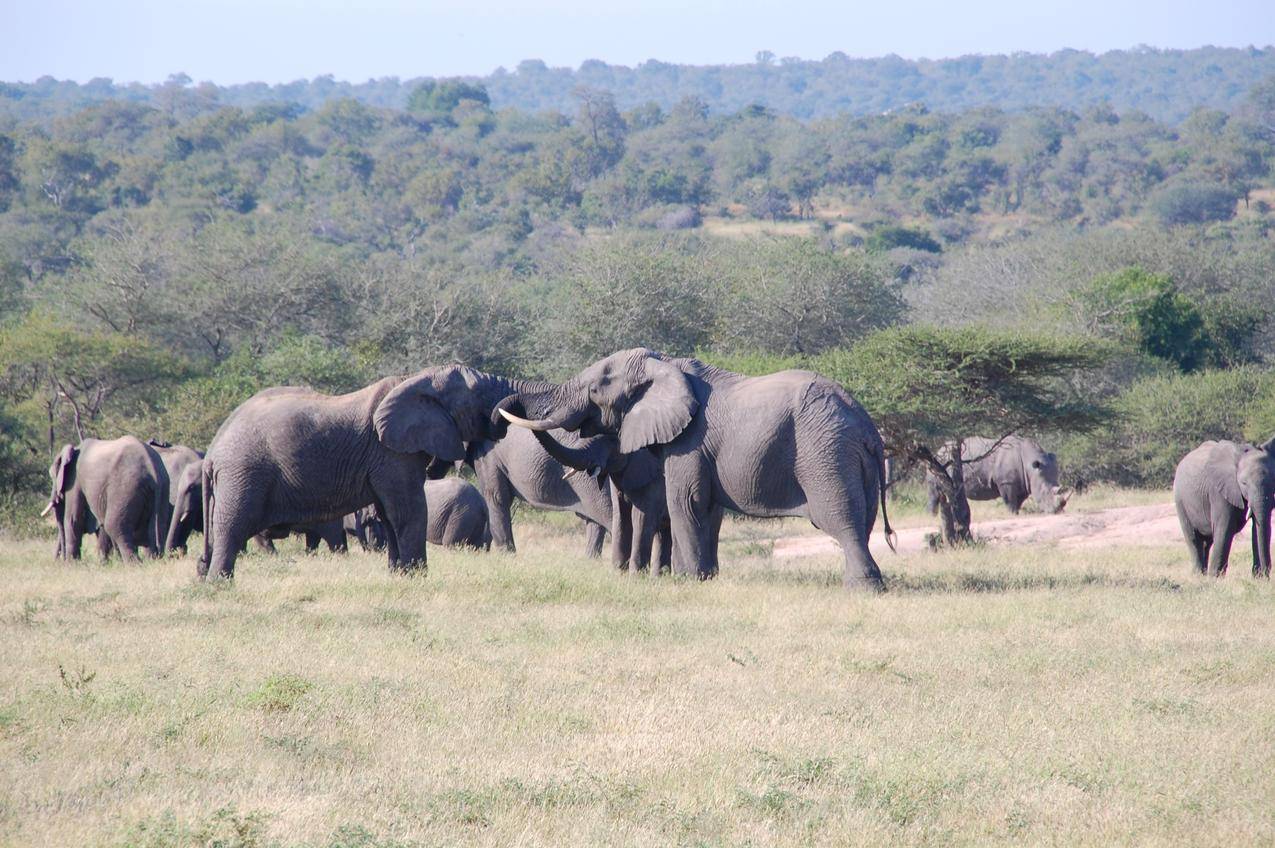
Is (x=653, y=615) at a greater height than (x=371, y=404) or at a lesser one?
lesser

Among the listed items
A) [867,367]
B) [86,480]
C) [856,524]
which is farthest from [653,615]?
[867,367]

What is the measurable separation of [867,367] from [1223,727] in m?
14.2

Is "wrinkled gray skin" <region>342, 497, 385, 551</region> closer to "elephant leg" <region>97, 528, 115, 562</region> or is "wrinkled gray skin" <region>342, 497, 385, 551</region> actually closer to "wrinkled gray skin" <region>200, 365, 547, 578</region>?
"elephant leg" <region>97, 528, 115, 562</region>

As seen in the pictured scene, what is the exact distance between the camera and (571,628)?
10.9 meters

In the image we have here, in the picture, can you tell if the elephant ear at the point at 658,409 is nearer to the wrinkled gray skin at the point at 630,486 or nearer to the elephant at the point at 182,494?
the wrinkled gray skin at the point at 630,486

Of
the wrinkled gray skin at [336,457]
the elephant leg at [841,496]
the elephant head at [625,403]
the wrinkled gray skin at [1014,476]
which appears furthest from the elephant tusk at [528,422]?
the wrinkled gray skin at [1014,476]

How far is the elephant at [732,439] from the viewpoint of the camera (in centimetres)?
1301

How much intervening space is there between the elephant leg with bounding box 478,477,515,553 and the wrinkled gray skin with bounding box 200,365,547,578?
458cm

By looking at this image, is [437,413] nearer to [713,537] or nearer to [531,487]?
[713,537]

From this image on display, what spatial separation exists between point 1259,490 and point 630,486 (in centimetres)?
627

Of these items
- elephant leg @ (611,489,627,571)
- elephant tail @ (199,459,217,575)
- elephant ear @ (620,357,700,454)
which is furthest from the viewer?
elephant leg @ (611,489,627,571)

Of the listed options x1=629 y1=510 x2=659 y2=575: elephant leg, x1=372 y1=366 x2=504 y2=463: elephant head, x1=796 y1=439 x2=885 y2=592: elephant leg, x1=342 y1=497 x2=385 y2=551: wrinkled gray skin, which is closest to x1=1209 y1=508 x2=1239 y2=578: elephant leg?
x1=796 y1=439 x2=885 y2=592: elephant leg

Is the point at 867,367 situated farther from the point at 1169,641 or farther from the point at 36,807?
the point at 36,807

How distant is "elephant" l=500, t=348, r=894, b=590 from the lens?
42.7ft
